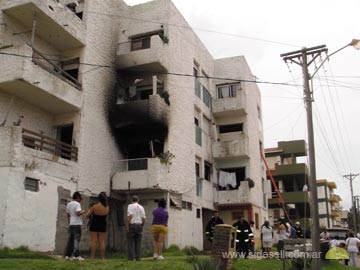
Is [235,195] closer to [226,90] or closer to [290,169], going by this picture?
[226,90]

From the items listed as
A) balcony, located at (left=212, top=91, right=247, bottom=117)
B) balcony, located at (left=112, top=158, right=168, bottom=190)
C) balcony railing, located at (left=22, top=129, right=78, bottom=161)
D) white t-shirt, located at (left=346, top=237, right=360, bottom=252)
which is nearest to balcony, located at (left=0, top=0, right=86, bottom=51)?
balcony railing, located at (left=22, top=129, right=78, bottom=161)

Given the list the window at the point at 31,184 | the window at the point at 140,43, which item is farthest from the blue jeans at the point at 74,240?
the window at the point at 140,43

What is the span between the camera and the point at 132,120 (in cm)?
2142

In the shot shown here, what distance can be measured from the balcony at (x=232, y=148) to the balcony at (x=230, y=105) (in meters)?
1.87

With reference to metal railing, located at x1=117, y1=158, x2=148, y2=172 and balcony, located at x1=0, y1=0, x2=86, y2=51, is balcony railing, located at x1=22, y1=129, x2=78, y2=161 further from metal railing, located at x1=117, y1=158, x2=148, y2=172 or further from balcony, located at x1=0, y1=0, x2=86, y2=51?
balcony, located at x1=0, y1=0, x2=86, y2=51

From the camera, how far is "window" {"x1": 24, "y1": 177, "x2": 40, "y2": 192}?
15.6 metres

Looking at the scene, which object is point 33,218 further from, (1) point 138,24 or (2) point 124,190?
(1) point 138,24

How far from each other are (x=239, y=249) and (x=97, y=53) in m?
11.8

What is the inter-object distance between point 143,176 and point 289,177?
32.3m

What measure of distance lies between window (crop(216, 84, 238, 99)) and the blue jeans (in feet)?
66.8

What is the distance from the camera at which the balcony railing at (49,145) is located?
651 inches

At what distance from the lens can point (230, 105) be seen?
2927 cm

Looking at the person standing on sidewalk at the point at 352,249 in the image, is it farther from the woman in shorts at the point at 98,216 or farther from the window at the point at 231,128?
the window at the point at 231,128

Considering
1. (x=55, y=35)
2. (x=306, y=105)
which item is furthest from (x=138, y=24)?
(x=306, y=105)
